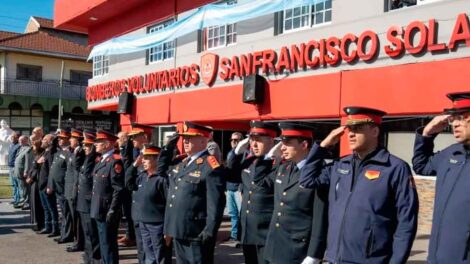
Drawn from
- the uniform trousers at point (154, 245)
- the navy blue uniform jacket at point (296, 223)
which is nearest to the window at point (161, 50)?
the uniform trousers at point (154, 245)

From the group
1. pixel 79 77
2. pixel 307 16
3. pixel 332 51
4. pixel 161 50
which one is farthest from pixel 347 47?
pixel 79 77

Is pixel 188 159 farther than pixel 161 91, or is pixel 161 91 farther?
pixel 161 91

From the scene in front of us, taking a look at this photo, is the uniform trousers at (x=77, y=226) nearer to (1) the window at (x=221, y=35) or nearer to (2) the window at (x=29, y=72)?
(1) the window at (x=221, y=35)

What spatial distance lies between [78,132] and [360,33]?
5.16 meters

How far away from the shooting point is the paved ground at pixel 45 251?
7328 mm

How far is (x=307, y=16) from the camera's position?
35.0ft

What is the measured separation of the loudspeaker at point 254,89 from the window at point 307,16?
1264mm

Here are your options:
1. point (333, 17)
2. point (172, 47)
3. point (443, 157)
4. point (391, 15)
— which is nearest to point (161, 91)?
point (172, 47)

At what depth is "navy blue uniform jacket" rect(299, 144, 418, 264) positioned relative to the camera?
3.25 m

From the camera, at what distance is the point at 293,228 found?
13.5 ft

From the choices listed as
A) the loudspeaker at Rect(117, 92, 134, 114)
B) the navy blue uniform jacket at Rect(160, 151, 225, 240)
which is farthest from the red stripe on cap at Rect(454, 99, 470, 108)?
the loudspeaker at Rect(117, 92, 134, 114)

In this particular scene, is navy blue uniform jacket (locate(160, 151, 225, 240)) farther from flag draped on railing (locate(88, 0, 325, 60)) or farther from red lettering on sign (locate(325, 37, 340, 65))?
flag draped on railing (locate(88, 0, 325, 60))

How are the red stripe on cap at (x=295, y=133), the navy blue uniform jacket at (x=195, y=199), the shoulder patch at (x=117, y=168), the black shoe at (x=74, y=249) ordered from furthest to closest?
the black shoe at (x=74, y=249) < the shoulder patch at (x=117, y=168) < the navy blue uniform jacket at (x=195, y=199) < the red stripe on cap at (x=295, y=133)

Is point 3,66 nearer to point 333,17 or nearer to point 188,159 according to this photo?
point 333,17
